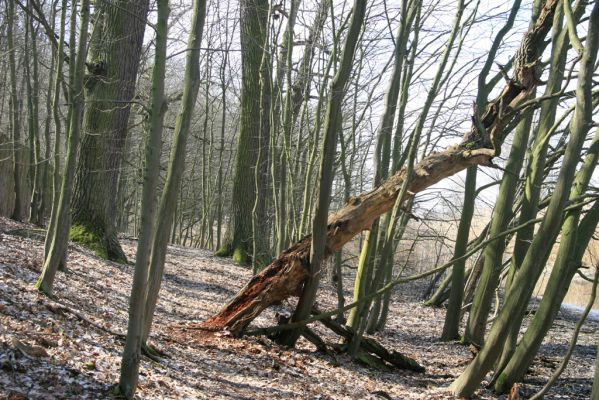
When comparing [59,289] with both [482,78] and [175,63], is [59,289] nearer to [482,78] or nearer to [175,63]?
[482,78]

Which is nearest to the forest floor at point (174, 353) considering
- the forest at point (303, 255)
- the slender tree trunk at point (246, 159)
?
the forest at point (303, 255)

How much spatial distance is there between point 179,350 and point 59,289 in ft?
5.36

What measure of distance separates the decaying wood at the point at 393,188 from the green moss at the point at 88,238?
11.9ft

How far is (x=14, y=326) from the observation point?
14.7 feet

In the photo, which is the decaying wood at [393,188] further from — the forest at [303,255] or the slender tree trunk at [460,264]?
the slender tree trunk at [460,264]

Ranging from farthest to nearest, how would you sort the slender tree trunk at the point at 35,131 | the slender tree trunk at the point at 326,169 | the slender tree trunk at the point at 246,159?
the slender tree trunk at the point at 246,159 < the slender tree trunk at the point at 35,131 < the slender tree trunk at the point at 326,169

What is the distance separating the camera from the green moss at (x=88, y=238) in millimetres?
9734

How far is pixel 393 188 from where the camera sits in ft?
23.2

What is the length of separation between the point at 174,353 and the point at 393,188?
10.6ft

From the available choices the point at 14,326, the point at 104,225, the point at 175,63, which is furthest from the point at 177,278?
the point at 175,63

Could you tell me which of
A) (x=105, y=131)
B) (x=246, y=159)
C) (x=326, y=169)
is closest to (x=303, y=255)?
(x=326, y=169)

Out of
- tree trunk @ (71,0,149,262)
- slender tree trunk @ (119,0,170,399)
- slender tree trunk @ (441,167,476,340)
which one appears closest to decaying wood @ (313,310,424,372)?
slender tree trunk @ (441,167,476,340)

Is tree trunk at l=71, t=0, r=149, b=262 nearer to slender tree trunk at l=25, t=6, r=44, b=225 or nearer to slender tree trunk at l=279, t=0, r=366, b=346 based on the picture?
slender tree trunk at l=25, t=6, r=44, b=225

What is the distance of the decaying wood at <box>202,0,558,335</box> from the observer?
21.3 ft
